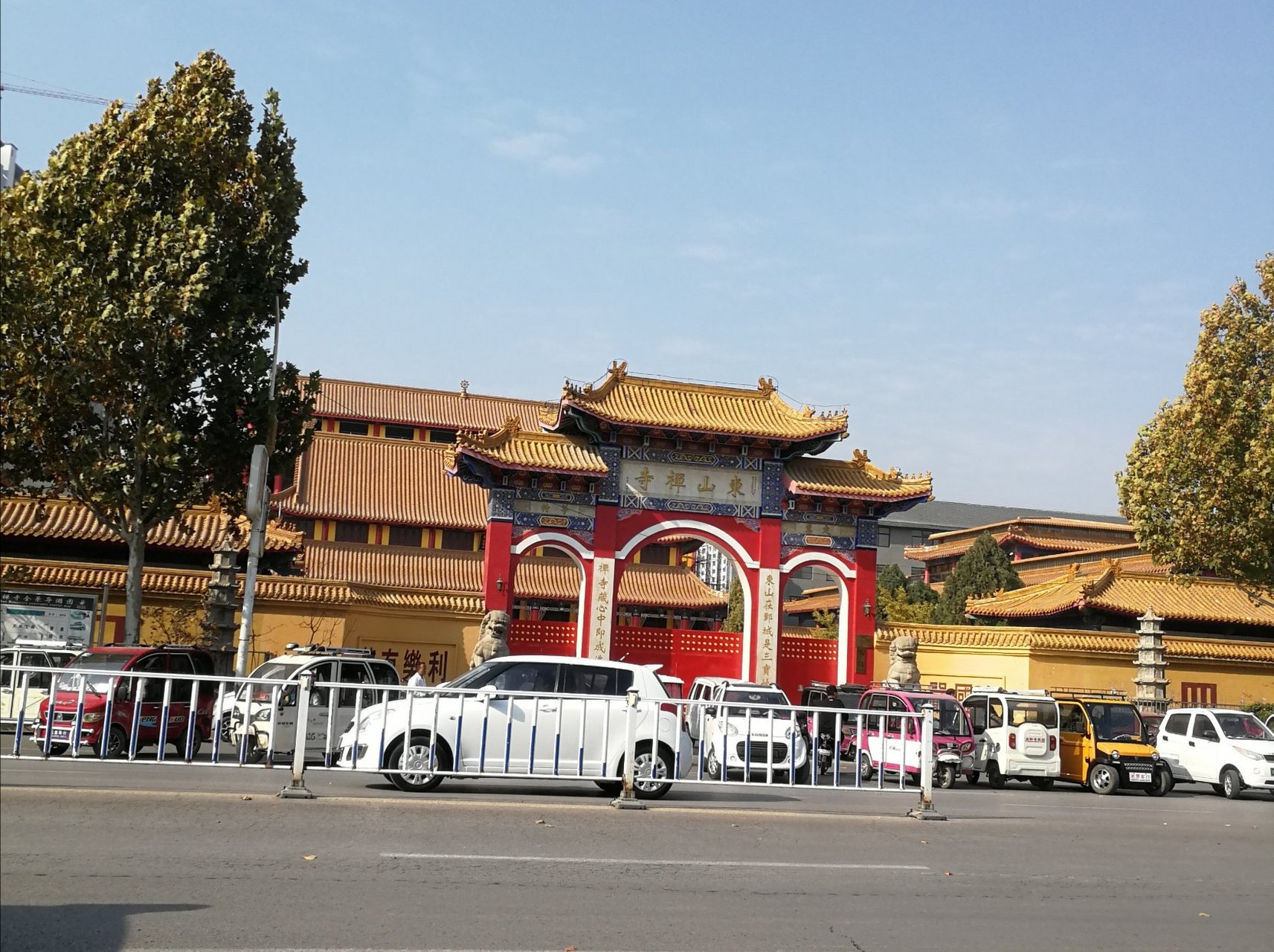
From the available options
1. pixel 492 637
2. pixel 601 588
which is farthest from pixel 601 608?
pixel 492 637

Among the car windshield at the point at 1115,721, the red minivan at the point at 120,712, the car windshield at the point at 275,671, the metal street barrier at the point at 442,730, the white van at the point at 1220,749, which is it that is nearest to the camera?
the red minivan at the point at 120,712

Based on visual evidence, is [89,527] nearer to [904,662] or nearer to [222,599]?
[222,599]

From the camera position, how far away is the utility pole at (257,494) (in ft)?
65.3

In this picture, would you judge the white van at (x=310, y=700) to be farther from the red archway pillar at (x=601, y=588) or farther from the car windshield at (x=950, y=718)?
the red archway pillar at (x=601, y=588)

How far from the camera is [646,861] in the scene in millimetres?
9367

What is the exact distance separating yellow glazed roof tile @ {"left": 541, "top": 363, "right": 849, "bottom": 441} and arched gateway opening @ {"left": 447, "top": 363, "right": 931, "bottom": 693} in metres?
0.05

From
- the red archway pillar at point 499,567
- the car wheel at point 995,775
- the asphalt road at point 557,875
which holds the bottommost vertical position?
the asphalt road at point 557,875

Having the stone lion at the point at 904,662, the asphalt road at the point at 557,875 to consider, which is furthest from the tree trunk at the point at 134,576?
the stone lion at the point at 904,662

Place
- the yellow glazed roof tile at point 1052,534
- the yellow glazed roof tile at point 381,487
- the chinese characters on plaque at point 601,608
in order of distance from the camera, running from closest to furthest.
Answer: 1. the chinese characters on plaque at point 601,608
2. the yellow glazed roof tile at point 381,487
3. the yellow glazed roof tile at point 1052,534

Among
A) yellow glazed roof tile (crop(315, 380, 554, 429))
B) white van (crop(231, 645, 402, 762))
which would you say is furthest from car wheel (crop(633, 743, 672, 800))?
yellow glazed roof tile (crop(315, 380, 554, 429))

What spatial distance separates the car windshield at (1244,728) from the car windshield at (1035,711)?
3.02 meters

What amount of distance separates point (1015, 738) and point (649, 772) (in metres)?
8.91

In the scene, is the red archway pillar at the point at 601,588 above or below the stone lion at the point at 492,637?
above

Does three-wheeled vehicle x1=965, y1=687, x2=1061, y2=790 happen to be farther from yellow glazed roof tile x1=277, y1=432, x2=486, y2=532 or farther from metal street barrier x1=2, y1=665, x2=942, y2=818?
yellow glazed roof tile x1=277, y1=432, x2=486, y2=532
